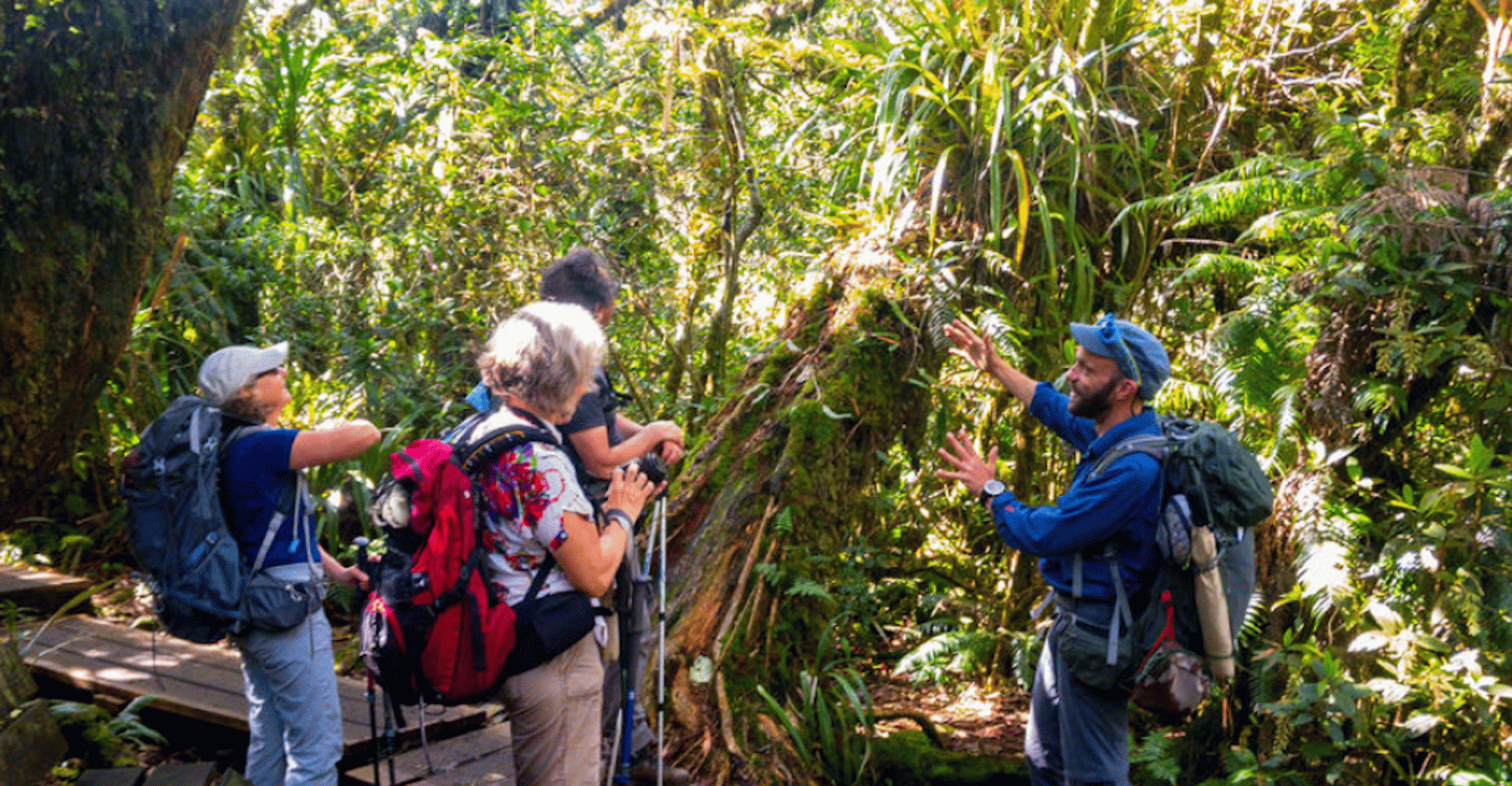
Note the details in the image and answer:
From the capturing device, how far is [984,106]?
5.30 meters

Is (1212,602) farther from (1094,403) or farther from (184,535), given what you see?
(184,535)

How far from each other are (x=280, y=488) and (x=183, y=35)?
5.66ft

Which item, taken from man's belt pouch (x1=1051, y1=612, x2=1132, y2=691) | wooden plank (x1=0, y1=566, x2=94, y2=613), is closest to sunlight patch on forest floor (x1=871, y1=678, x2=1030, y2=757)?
man's belt pouch (x1=1051, y1=612, x2=1132, y2=691)

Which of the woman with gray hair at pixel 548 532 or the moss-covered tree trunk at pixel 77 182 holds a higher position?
the moss-covered tree trunk at pixel 77 182

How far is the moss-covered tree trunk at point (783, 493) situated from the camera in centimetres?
467

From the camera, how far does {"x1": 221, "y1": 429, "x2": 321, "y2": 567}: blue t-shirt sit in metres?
3.31

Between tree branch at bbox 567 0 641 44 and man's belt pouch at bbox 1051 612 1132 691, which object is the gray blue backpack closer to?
man's belt pouch at bbox 1051 612 1132 691

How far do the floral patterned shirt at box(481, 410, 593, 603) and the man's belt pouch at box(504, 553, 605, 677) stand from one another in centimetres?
2

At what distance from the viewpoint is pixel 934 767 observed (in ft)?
15.3

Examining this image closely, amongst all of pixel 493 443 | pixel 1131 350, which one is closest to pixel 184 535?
pixel 493 443

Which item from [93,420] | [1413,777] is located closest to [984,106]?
[1413,777]

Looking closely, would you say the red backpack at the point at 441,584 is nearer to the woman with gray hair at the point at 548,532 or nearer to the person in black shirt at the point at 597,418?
the woman with gray hair at the point at 548,532

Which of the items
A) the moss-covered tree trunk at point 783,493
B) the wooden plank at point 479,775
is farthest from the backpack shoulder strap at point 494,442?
the moss-covered tree trunk at point 783,493

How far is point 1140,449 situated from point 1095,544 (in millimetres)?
324
